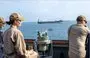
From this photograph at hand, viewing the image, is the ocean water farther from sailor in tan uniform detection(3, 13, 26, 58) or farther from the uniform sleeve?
the uniform sleeve

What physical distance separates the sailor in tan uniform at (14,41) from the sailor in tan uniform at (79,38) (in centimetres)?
170

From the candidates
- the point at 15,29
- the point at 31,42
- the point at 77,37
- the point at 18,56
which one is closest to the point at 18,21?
the point at 15,29

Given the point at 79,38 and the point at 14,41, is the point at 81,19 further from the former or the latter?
the point at 14,41

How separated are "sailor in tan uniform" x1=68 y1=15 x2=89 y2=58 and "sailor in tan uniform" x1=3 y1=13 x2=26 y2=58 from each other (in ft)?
5.59

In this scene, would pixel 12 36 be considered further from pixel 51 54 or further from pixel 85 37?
pixel 51 54

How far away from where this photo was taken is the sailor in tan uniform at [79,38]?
7.98 m

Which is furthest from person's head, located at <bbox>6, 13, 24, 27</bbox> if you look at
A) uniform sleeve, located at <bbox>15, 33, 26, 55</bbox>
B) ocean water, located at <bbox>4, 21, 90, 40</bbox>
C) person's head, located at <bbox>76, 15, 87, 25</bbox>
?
person's head, located at <bbox>76, 15, 87, 25</bbox>

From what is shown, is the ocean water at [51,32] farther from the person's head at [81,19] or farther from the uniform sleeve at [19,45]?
the person's head at [81,19]

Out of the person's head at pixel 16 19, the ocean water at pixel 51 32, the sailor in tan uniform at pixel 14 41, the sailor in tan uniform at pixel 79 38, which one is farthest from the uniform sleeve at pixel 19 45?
the sailor in tan uniform at pixel 79 38

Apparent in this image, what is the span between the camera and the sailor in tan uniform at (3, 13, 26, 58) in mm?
6547

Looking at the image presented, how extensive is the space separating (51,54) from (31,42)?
1.01 m

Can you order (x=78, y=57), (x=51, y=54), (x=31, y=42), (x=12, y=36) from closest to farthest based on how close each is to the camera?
1. (x=12, y=36)
2. (x=78, y=57)
3. (x=51, y=54)
4. (x=31, y=42)

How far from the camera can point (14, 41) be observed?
6.59m

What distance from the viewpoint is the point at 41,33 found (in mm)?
9578
